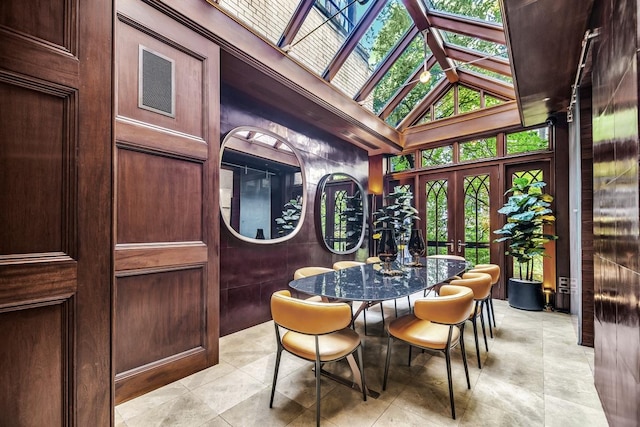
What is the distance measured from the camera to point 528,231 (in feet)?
12.5

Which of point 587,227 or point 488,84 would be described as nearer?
point 587,227

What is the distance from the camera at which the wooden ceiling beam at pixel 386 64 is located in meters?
3.97

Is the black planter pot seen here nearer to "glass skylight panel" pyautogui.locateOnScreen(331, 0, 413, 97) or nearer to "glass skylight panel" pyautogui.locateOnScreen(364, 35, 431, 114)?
"glass skylight panel" pyautogui.locateOnScreen(364, 35, 431, 114)

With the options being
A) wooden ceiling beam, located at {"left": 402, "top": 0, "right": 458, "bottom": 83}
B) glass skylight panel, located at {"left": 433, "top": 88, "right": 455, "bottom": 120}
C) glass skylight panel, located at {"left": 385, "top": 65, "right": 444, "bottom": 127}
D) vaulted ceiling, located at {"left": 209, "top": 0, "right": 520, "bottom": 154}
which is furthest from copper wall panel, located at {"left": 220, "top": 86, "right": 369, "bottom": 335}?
glass skylight panel, located at {"left": 433, "top": 88, "right": 455, "bottom": 120}

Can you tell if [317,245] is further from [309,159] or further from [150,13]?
[150,13]

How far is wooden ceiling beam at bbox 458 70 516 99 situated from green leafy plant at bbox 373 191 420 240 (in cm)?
218

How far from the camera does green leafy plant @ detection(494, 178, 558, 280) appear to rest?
3795 millimetres

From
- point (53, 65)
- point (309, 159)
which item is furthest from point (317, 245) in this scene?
point (53, 65)

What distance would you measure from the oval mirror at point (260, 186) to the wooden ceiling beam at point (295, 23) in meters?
1.06

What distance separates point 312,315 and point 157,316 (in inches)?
52.2

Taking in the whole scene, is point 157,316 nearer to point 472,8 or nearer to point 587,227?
point 587,227

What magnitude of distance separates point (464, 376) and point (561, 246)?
10.0 feet

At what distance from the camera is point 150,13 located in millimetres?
2039

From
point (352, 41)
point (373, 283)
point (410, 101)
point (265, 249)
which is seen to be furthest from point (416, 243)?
point (410, 101)
